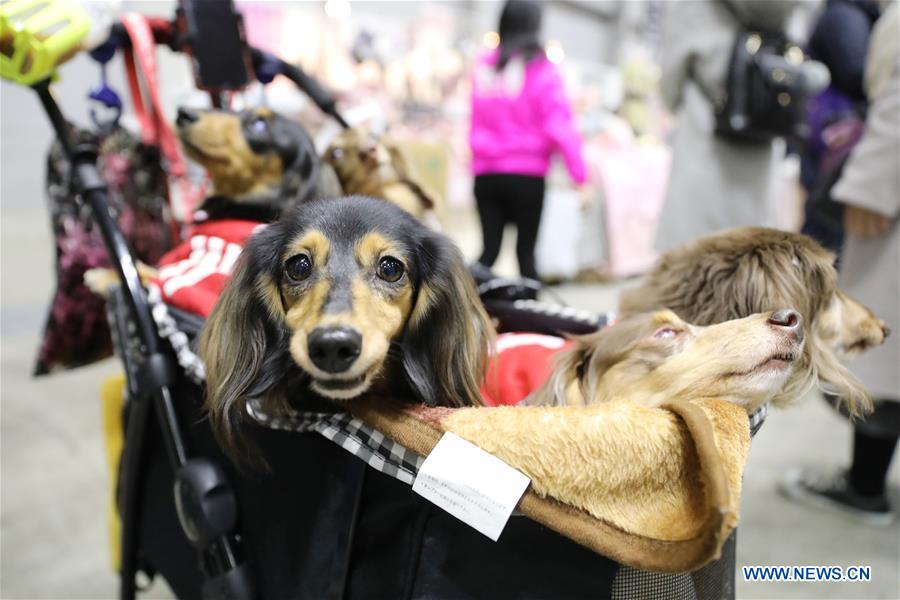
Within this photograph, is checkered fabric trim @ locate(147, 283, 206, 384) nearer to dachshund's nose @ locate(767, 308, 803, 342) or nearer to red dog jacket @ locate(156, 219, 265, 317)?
red dog jacket @ locate(156, 219, 265, 317)

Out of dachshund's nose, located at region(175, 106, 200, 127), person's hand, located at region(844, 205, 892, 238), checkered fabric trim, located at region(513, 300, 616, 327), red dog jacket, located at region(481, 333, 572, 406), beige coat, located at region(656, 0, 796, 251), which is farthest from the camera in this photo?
beige coat, located at region(656, 0, 796, 251)

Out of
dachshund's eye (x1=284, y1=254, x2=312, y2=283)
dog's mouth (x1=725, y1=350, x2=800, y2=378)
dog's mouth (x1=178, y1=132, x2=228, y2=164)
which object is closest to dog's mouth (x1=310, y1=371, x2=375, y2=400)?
dachshund's eye (x1=284, y1=254, x2=312, y2=283)

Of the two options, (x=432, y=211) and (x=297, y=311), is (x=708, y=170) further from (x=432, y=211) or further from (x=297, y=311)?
(x=297, y=311)

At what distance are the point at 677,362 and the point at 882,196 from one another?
875 millimetres

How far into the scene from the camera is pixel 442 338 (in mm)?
764

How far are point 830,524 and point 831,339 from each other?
39.1 inches

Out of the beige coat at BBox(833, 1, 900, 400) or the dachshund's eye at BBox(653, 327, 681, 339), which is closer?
the dachshund's eye at BBox(653, 327, 681, 339)

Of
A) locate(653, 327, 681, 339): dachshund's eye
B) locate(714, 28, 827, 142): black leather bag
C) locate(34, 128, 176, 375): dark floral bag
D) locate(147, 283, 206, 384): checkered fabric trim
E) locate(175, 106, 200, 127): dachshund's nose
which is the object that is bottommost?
locate(34, 128, 176, 375): dark floral bag

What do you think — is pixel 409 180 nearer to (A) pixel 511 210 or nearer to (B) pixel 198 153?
(B) pixel 198 153

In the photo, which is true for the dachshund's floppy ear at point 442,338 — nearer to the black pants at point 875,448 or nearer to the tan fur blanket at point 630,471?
the tan fur blanket at point 630,471

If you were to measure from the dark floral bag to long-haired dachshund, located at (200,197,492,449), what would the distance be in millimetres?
723

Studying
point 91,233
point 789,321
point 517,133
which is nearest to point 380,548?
point 789,321

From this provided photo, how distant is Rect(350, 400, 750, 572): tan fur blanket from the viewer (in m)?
0.54

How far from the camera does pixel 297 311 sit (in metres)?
0.71
